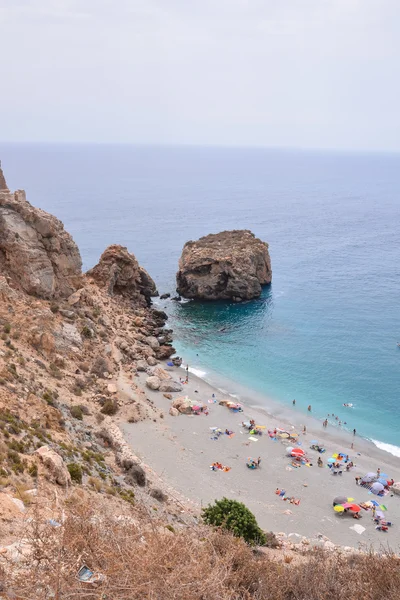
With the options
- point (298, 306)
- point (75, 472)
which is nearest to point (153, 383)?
point (75, 472)

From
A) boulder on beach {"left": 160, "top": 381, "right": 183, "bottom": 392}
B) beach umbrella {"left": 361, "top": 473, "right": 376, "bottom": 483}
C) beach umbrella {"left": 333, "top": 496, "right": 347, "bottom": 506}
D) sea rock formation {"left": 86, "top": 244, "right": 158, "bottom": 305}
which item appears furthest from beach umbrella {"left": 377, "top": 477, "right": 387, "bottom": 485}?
A: sea rock formation {"left": 86, "top": 244, "right": 158, "bottom": 305}

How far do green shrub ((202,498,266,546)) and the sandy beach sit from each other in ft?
10.5

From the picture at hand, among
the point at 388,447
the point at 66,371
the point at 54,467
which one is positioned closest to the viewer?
the point at 54,467

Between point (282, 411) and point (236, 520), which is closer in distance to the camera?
point (236, 520)

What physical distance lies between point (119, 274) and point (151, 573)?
2103 inches

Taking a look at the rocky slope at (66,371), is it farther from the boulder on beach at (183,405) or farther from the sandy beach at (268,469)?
the boulder on beach at (183,405)

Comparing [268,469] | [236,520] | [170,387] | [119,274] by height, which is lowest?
[268,469]

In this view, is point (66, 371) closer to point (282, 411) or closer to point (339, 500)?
point (282, 411)

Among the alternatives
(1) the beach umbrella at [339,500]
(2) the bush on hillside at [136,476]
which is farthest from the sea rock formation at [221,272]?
(2) the bush on hillside at [136,476]

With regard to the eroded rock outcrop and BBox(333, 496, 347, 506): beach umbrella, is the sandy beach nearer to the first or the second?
BBox(333, 496, 347, 506): beach umbrella

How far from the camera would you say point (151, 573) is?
36.6ft

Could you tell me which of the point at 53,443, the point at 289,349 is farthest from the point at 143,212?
the point at 53,443

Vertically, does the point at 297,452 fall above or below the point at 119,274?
below

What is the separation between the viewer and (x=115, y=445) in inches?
1282
